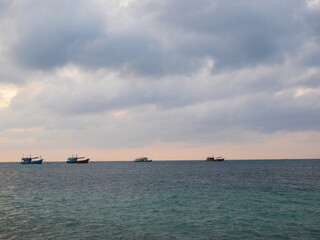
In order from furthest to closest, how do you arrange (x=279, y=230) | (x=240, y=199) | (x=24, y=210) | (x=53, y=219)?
(x=240, y=199)
(x=24, y=210)
(x=53, y=219)
(x=279, y=230)

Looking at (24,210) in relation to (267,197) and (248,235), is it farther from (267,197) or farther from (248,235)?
(267,197)

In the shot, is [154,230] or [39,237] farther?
[154,230]

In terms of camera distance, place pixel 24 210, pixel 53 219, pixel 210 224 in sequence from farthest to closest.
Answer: pixel 24 210 → pixel 53 219 → pixel 210 224

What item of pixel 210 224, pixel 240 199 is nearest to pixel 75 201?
pixel 210 224

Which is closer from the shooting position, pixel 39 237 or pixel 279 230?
pixel 39 237

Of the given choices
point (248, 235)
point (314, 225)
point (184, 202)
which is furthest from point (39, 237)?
point (314, 225)

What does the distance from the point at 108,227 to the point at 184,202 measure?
17.7 metres

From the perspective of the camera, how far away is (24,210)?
37281 millimetres

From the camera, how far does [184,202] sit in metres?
42.9

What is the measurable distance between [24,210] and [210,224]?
26.4m

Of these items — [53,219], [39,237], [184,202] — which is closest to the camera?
[39,237]

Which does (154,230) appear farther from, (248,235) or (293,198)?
(293,198)

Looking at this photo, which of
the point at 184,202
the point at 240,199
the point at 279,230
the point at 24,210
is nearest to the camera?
the point at 279,230

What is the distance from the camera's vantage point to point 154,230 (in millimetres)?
27031
